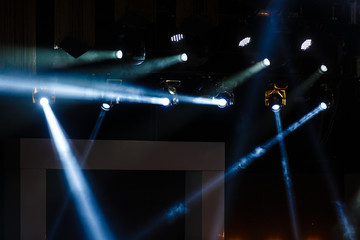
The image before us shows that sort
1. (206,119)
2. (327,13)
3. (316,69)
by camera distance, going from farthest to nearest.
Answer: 1. (206,119)
2. (316,69)
3. (327,13)

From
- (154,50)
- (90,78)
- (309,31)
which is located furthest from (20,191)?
(309,31)

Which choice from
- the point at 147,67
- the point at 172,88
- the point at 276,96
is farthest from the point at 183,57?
the point at 276,96

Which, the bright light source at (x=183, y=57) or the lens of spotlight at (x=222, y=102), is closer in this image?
the bright light source at (x=183, y=57)

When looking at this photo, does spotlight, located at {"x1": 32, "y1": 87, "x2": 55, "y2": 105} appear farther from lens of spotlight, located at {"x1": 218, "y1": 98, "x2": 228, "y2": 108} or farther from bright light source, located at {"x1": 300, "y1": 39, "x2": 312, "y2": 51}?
bright light source, located at {"x1": 300, "y1": 39, "x2": 312, "y2": 51}

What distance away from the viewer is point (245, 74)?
5.07 metres

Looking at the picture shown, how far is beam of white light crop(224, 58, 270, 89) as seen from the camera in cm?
475

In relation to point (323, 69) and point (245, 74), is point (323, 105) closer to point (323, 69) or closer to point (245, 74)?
point (323, 69)

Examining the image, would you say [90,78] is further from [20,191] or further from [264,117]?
[264,117]

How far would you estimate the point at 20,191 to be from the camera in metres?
4.98

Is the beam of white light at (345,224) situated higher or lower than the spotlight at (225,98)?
lower

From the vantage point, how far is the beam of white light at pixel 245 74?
4751mm

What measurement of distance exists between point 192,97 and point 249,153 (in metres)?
1.26

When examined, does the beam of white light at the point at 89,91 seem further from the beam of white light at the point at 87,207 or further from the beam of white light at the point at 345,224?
the beam of white light at the point at 345,224

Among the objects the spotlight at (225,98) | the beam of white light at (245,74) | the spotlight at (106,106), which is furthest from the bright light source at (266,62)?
the spotlight at (106,106)
